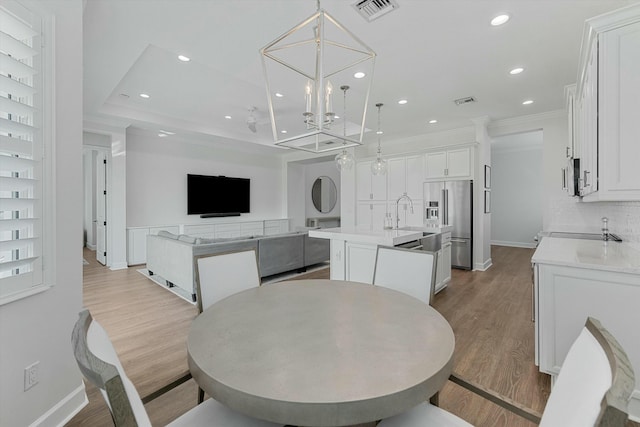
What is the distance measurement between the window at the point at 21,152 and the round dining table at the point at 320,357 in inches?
39.1

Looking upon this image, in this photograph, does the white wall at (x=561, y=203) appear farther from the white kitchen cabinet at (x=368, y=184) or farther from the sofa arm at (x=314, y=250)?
the sofa arm at (x=314, y=250)

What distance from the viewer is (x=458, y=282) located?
447 cm

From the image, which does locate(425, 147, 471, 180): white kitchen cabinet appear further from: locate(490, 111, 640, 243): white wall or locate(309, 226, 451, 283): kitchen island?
locate(309, 226, 451, 283): kitchen island

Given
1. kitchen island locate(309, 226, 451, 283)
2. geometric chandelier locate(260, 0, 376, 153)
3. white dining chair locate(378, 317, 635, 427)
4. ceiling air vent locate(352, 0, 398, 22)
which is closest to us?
white dining chair locate(378, 317, 635, 427)

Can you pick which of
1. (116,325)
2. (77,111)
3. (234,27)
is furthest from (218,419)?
(234,27)

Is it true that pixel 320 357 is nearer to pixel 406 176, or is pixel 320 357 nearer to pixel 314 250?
pixel 314 250

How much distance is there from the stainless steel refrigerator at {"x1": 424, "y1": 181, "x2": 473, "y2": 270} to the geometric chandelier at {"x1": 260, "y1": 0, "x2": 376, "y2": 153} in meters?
2.16

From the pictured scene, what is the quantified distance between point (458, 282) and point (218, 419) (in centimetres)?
431

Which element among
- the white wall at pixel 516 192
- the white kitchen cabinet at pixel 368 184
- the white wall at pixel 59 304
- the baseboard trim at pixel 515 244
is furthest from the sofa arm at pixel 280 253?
the baseboard trim at pixel 515 244

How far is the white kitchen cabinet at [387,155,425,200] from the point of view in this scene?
5.87 meters

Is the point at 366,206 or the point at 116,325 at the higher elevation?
the point at 366,206

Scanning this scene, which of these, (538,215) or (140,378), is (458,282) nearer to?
(140,378)

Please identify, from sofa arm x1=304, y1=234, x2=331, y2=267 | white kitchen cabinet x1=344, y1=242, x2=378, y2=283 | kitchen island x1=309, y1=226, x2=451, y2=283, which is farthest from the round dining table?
sofa arm x1=304, y1=234, x2=331, y2=267

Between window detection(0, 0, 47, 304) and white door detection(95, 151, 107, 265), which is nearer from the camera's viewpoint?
window detection(0, 0, 47, 304)
